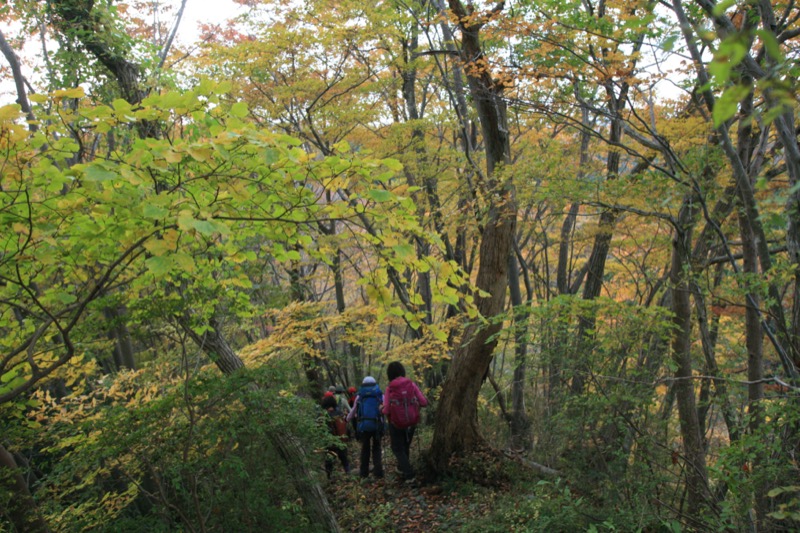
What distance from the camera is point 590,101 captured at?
515 centimetres

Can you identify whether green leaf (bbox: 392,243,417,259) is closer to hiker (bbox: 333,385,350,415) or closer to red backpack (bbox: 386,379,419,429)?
red backpack (bbox: 386,379,419,429)

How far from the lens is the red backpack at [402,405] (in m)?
6.70

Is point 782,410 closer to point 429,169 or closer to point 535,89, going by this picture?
point 535,89

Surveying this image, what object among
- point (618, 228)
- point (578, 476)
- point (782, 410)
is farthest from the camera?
point (618, 228)

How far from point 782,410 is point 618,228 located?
6.25 meters

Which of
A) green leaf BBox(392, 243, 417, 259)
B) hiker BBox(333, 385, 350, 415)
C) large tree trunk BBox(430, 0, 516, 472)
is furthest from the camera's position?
hiker BBox(333, 385, 350, 415)

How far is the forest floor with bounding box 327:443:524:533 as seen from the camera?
19.1ft

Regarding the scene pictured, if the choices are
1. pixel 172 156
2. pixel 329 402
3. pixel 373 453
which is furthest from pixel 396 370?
pixel 172 156

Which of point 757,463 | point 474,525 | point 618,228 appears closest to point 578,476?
point 474,525

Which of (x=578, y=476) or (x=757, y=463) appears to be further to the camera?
(x=578, y=476)

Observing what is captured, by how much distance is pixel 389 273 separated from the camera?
536 cm

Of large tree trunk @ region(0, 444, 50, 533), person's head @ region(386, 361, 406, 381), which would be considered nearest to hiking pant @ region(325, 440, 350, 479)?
person's head @ region(386, 361, 406, 381)

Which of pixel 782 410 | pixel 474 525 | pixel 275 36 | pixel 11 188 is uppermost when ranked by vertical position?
pixel 275 36

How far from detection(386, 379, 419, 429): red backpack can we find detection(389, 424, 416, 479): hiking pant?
0.16 metres
